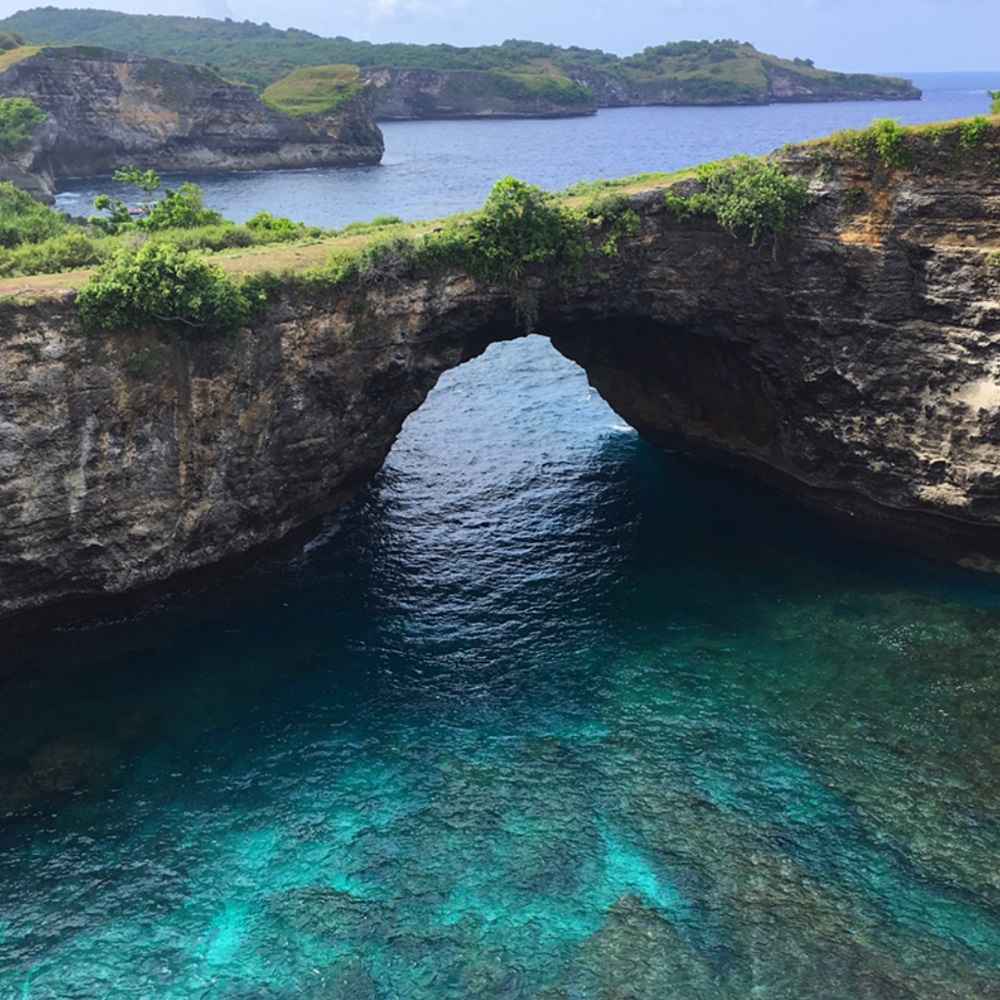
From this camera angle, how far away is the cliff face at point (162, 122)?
412 feet

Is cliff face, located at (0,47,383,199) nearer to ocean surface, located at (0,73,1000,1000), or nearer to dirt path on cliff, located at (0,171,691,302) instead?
dirt path on cliff, located at (0,171,691,302)

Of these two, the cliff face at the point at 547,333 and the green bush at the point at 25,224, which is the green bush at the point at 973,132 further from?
the green bush at the point at 25,224

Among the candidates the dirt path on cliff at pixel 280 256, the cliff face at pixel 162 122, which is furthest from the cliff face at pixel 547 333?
the cliff face at pixel 162 122

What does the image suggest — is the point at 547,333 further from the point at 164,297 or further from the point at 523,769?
the point at 523,769

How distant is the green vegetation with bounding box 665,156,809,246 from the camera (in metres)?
33.9

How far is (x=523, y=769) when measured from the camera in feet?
88.2

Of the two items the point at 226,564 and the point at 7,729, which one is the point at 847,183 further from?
the point at 7,729

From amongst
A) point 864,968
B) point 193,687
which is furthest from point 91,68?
point 864,968

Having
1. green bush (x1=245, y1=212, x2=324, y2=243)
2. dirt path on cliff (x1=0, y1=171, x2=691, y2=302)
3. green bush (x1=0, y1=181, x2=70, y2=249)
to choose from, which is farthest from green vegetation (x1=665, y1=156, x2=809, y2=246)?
green bush (x1=0, y1=181, x2=70, y2=249)

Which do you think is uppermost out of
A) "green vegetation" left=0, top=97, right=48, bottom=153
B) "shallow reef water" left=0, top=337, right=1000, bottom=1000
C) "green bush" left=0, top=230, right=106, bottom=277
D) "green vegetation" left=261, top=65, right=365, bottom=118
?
"green vegetation" left=261, top=65, right=365, bottom=118

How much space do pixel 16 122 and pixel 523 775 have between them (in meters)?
111

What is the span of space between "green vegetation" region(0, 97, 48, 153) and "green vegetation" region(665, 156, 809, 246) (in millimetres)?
97662

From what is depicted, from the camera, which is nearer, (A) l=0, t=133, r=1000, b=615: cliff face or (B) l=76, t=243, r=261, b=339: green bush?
(B) l=76, t=243, r=261, b=339: green bush

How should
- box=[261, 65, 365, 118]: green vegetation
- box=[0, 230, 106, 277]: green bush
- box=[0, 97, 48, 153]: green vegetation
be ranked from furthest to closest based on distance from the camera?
box=[261, 65, 365, 118]: green vegetation, box=[0, 97, 48, 153]: green vegetation, box=[0, 230, 106, 277]: green bush
